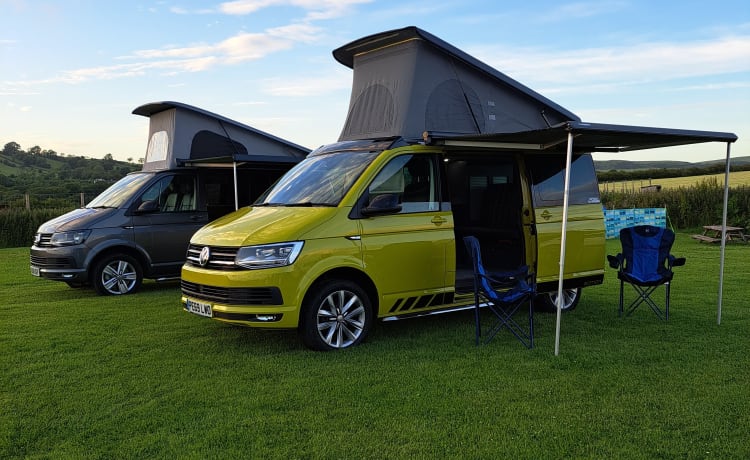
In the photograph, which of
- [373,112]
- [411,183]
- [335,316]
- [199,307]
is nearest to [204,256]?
[199,307]

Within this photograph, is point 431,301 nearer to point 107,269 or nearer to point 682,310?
point 682,310

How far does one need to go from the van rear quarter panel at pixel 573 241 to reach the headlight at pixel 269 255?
3049mm

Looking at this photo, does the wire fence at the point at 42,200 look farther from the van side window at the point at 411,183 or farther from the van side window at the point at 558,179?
the van side window at the point at 558,179

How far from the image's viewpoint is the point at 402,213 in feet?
20.6

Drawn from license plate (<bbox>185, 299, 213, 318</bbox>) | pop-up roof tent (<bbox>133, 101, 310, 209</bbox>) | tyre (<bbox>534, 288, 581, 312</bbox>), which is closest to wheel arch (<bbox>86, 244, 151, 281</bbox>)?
Answer: pop-up roof tent (<bbox>133, 101, 310, 209</bbox>)

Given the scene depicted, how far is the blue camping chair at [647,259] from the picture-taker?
7246 mm

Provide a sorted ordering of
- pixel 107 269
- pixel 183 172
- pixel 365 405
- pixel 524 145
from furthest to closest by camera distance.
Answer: pixel 183 172
pixel 107 269
pixel 524 145
pixel 365 405

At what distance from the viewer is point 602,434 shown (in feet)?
13.1

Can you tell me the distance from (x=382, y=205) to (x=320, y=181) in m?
0.85

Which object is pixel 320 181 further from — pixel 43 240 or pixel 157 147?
pixel 157 147

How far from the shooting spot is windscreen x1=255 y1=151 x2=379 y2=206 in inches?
243

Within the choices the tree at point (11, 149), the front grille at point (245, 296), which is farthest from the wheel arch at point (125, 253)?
the tree at point (11, 149)

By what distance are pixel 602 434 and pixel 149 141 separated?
9.59m

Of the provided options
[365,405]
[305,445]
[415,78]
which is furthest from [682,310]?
[305,445]
